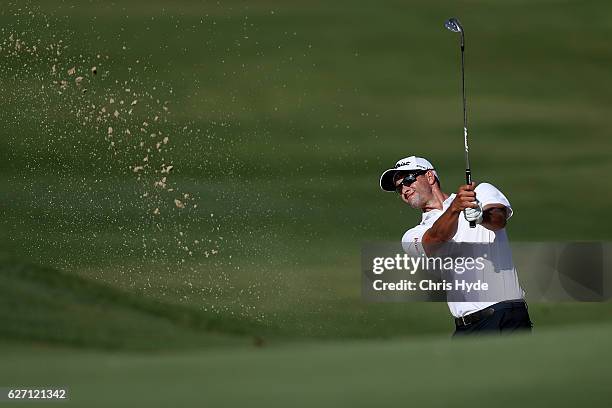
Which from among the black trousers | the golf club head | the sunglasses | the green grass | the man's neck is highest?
the golf club head

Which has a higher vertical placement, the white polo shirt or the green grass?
the white polo shirt

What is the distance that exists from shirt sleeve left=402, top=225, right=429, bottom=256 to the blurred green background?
1.94 feet

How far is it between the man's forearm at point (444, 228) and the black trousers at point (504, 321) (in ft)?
1.06

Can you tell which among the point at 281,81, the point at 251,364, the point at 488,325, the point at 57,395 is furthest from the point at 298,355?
the point at 281,81

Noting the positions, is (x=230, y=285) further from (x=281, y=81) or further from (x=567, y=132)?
(x=567, y=132)

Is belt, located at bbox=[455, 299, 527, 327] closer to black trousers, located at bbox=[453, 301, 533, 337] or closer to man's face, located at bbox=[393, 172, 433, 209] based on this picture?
black trousers, located at bbox=[453, 301, 533, 337]

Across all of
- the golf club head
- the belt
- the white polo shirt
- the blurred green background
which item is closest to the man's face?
the white polo shirt

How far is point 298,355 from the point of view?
2.76 metres

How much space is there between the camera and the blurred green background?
4.63m

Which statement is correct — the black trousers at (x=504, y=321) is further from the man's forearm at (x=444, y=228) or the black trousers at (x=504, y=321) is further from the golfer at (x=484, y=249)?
the man's forearm at (x=444, y=228)

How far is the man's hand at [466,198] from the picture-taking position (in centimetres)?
338

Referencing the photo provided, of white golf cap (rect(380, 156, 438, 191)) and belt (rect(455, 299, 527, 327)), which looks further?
white golf cap (rect(380, 156, 438, 191))

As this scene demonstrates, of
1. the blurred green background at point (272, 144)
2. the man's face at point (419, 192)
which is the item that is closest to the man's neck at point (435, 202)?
the man's face at point (419, 192)

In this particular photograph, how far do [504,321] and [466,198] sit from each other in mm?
471
